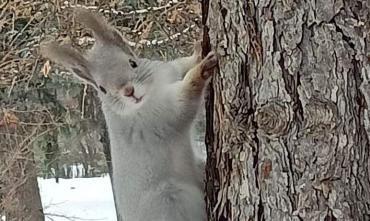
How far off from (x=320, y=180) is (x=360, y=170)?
0.08 meters

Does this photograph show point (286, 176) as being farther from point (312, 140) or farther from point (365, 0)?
point (365, 0)

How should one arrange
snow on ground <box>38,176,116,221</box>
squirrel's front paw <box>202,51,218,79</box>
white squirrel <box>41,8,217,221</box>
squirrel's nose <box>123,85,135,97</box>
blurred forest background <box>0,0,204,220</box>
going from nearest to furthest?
squirrel's front paw <box>202,51,218,79</box> → white squirrel <box>41,8,217,221</box> → squirrel's nose <box>123,85,135,97</box> → blurred forest background <box>0,0,204,220</box> → snow on ground <box>38,176,116,221</box>

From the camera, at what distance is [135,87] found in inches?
82.9

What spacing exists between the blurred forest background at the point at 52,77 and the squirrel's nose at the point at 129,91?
1182mm

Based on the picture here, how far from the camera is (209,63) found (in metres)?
1.76

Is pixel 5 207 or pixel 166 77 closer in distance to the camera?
pixel 166 77

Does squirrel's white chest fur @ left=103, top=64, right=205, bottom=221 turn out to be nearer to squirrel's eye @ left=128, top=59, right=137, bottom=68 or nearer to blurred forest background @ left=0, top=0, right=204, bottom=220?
squirrel's eye @ left=128, top=59, right=137, bottom=68

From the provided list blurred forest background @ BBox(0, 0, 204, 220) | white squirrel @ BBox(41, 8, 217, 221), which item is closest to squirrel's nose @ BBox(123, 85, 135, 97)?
white squirrel @ BBox(41, 8, 217, 221)

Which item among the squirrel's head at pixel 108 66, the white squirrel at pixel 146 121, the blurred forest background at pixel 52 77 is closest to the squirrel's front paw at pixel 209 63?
the white squirrel at pixel 146 121

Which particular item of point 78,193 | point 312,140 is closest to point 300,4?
point 312,140

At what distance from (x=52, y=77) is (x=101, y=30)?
13.5ft

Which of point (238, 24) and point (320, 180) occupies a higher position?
point (238, 24)

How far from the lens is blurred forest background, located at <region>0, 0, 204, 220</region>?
4.60 meters

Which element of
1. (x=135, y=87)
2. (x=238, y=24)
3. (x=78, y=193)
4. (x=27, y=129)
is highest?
(x=238, y=24)
